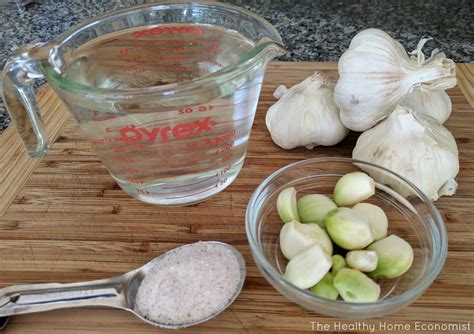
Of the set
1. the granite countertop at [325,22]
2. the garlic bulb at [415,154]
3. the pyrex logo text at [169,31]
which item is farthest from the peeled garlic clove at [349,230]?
the granite countertop at [325,22]

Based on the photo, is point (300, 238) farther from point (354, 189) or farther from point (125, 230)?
point (125, 230)

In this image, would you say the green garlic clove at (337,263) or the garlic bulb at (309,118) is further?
the garlic bulb at (309,118)

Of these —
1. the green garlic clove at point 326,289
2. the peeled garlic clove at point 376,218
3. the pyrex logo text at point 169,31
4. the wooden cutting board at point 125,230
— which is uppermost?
the pyrex logo text at point 169,31

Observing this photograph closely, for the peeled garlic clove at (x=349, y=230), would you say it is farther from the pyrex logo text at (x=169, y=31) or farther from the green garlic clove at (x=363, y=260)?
the pyrex logo text at (x=169, y=31)

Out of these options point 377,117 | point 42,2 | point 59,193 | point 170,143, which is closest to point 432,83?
point 377,117

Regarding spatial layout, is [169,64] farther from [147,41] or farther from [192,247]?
[192,247]

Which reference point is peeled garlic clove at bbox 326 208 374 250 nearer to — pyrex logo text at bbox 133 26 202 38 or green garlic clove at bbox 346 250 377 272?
green garlic clove at bbox 346 250 377 272

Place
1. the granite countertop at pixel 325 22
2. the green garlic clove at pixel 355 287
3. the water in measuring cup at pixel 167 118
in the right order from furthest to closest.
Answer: the granite countertop at pixel 325 22 → the water in measuring cup at pixel 167 118 → the green garlic clove at pixel 355 287

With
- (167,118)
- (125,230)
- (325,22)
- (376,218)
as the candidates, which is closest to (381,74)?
(376,218)
